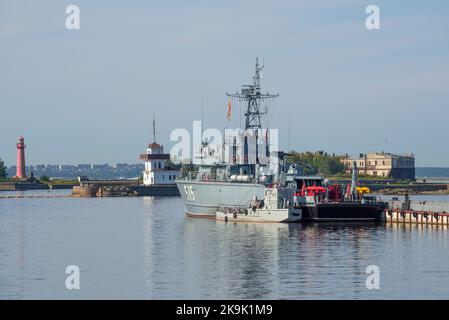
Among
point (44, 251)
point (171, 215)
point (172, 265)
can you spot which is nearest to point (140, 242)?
point (44, 251)

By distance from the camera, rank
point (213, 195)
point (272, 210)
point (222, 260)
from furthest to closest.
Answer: point (213, 195)
point (272, 210)
point (222, 260)

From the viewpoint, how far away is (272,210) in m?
93.2

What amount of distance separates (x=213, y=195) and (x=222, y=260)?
136 feet

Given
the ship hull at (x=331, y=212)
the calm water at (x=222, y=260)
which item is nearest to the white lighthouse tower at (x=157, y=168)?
the calm water at (x=222, y=260)

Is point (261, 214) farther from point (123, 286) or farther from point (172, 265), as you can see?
point (123, 286)

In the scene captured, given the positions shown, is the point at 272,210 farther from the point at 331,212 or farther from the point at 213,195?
the point at 213,195

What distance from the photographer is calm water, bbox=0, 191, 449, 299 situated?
165 ft

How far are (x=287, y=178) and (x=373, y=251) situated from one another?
31.3m

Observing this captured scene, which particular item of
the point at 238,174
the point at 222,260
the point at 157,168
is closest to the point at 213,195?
the point at 238,174

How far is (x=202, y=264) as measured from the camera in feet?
202

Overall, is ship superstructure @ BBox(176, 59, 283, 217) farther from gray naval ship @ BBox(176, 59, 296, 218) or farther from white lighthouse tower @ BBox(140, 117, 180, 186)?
white lighthouse tower @ BBox(140, 117, 180, 186)

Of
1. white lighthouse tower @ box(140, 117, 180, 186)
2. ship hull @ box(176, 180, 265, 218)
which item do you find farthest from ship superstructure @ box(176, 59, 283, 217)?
white lighthouse tower @ box(140, 117, 180, 186)

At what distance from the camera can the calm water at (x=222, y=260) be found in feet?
165

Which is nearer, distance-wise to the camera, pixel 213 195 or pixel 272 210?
pixel 272 210
